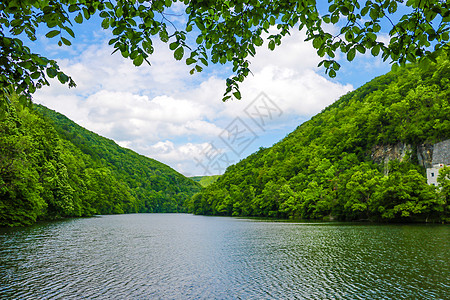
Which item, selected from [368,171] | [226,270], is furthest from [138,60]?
[368,171]

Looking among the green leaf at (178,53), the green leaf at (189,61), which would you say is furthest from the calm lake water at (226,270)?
the green leaf at (178,53)

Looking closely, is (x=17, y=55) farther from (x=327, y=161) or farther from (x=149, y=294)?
(x=327, y=161)

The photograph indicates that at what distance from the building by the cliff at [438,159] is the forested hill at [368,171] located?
2216 mm

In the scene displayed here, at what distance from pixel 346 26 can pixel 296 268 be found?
690 inches

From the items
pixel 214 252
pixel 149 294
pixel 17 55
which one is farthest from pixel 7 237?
pixel 17 55

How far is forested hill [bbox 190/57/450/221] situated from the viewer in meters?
52.2

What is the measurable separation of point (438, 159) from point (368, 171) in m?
13.1

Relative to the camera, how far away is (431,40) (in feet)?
13.2

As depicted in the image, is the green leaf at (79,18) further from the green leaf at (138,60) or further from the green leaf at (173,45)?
the green leaf at (173,45)

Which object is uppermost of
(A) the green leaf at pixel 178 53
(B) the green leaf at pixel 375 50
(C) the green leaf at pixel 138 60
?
(B) the green leaf at pixel 375 50

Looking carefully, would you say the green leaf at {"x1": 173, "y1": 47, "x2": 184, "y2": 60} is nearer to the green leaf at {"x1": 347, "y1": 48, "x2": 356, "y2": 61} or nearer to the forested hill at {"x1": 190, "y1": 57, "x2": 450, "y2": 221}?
the green leaf at {"x1": 347, "y1": 48, "x2": 356, "y2": 61}

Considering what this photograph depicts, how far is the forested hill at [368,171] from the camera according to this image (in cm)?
5222

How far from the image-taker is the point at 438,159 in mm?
58281

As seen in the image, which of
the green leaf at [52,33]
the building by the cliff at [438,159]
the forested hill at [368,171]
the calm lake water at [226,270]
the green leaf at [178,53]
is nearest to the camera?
the green leaf at [52,33]
